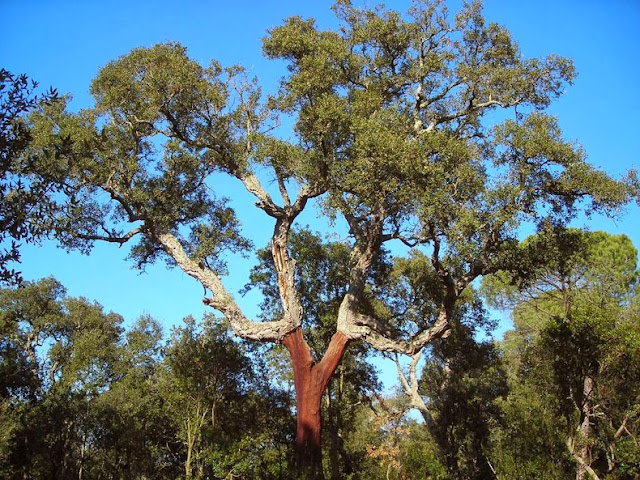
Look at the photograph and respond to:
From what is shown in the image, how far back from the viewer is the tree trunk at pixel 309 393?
14.3 meters

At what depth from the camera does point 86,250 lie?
670 inches

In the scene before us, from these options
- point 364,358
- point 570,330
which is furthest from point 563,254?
point 364,358

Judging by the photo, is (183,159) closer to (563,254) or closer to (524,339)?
(563,254)

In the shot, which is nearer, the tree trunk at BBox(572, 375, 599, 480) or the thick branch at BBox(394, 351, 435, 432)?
the tree trunk at BBox(572, 375, 599, 480)

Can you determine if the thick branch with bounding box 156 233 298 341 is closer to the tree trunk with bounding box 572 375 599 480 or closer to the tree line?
the tree line

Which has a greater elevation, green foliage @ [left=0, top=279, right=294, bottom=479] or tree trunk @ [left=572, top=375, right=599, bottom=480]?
green foliage @ [left=0, top=279, right=294, bottom=479]

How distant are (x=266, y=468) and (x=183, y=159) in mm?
11893

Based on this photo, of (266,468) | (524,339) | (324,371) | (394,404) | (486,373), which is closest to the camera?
(324,371)

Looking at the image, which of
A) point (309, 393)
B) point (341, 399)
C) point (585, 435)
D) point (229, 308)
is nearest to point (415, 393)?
point (341, 399)

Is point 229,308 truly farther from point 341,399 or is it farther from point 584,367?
point 584,367

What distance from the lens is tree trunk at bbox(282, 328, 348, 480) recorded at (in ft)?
46.8

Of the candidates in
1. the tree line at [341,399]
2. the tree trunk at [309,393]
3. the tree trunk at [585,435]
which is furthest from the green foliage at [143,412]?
the tree trunk at [585,435]

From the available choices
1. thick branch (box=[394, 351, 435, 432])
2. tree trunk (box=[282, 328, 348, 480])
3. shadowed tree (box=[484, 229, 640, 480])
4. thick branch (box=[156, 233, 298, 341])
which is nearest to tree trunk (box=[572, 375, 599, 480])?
shadowed tree (box=[484, 229, 640, 480])

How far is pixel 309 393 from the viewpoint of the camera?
15031 mm
